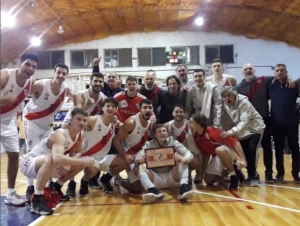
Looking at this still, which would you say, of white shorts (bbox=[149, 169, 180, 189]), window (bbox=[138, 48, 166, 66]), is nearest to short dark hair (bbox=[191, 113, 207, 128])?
white shorts (bbox=[149, 169, 180, 189])

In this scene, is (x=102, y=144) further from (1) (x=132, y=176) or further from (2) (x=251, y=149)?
(2) (x=251, y=149)

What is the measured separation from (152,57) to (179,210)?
20.3 ft

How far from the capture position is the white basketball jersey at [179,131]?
366 centimetres

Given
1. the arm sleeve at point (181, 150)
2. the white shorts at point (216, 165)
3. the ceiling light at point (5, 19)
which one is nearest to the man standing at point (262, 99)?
the white shorts at point (216, 165)

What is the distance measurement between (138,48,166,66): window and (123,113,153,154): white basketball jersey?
157 inches

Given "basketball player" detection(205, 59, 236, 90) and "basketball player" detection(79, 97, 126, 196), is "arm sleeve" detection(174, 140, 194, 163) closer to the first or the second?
"basketball player" detection(79, 97, 126, 196)

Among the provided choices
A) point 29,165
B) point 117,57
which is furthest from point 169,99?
point 117,57

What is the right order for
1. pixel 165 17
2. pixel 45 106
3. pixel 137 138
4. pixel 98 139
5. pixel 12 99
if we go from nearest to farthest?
pixel 12 99 → pixel 45 106 → pixel 98 139 → pixel 137 138 → pixel 165 17

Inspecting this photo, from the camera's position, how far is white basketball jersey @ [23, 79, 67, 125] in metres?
3.04

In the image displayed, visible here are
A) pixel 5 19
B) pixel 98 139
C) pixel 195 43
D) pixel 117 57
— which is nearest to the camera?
pixel 5 19

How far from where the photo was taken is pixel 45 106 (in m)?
Answer: 3.10

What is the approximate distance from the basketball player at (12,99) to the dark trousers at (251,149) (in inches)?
99.2

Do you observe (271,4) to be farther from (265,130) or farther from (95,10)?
(95,10)

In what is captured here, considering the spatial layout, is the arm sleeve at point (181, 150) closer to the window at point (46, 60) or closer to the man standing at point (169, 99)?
the man standing at point (169, 99)
